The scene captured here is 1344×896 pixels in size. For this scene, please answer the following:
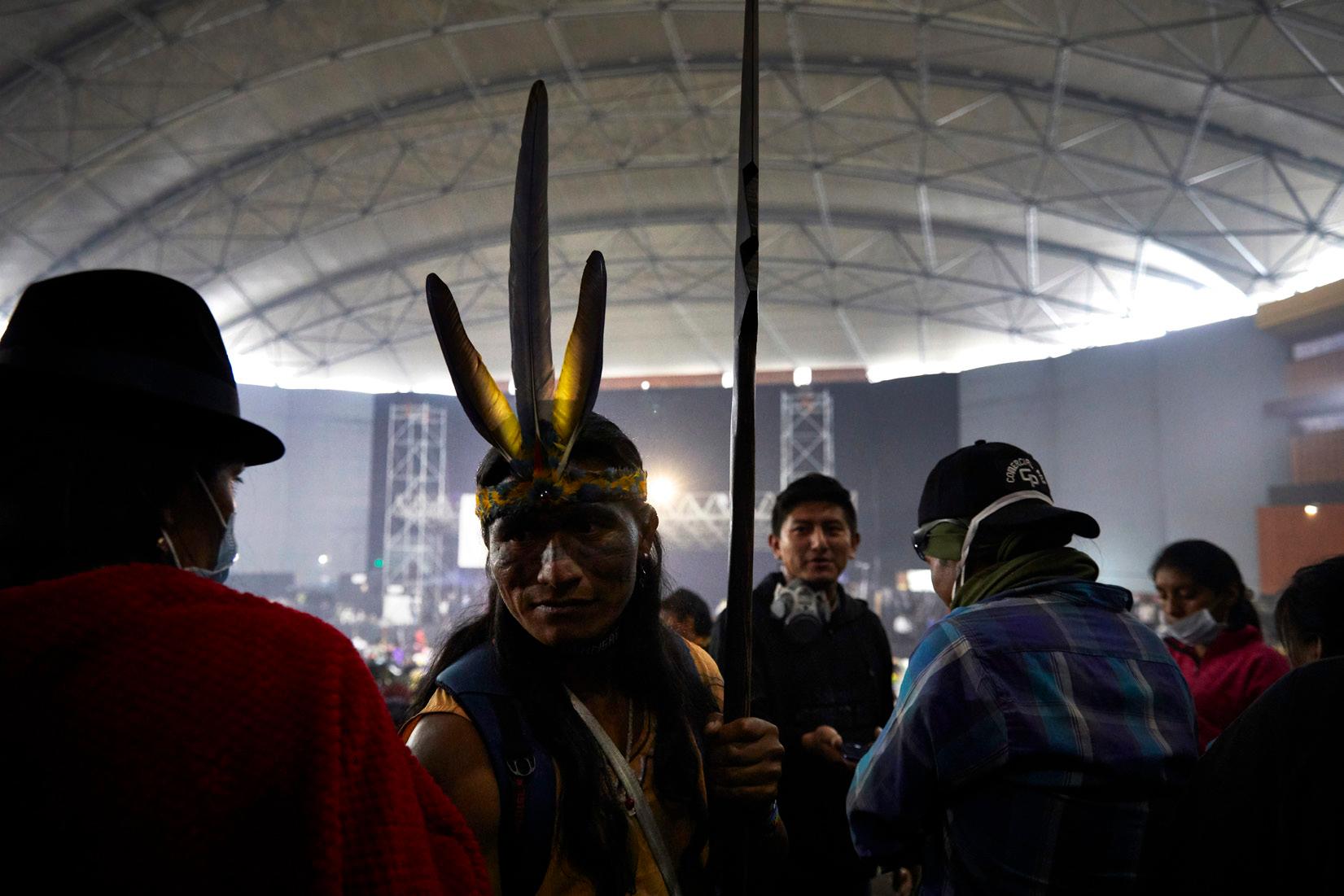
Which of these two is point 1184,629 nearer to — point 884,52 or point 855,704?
point 855,704

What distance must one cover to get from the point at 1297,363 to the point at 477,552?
33.9ft

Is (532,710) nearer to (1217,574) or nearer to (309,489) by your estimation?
(1217,574)

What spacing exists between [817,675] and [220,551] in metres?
2.11

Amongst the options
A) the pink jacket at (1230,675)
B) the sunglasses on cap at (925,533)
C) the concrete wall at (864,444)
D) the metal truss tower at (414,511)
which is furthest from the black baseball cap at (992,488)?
the metal truss tower at (414,511)

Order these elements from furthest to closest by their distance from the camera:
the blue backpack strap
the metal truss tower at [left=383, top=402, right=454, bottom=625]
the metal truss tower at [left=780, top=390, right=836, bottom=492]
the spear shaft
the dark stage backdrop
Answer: the metal truss tower at [left=780, top=390, right=836, bottom=492]
the metal truss tower at [left=383, top=402, right=454, bottom=625]
the dark stage backdrop
the blue backpack strap
the spear shaft

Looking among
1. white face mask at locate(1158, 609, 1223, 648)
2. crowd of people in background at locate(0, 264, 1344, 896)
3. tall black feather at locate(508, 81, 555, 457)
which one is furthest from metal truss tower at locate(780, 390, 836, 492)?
tall black feather at locate(508, 81, 555, 457)

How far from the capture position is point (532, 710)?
1315 mm

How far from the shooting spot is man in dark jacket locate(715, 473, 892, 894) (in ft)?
8.54

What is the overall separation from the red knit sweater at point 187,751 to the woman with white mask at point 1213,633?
2810mm

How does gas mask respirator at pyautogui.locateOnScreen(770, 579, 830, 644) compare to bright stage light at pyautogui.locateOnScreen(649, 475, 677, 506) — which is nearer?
gas mask respirator at pyautogui.locateOnScreen(770, 579, 830, 644)

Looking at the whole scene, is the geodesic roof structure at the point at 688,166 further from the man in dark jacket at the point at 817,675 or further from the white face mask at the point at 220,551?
the white face mask at the point at 220,551

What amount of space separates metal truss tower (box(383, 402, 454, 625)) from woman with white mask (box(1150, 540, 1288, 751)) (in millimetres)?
10427

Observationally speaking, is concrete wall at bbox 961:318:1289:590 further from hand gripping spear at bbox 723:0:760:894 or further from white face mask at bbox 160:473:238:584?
white face mask at bbox 160:473:238:584

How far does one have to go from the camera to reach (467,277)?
13234 mm
